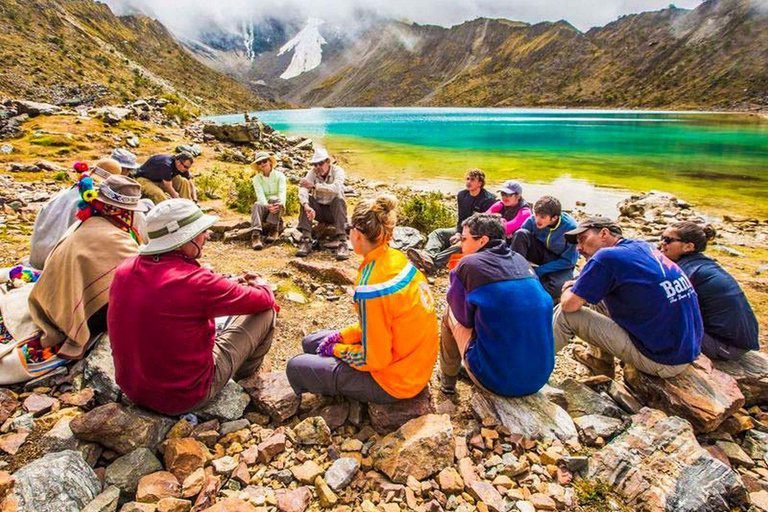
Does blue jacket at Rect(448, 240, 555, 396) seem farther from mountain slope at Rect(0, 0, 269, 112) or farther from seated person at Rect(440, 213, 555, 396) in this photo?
mountain slope at Rect(0, 0, 269, 112)

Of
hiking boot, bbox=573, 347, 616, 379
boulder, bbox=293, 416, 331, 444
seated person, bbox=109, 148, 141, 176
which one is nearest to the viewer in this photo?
boulder, bbox=293, 416, 331, 444

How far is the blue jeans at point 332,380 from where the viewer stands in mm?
3197

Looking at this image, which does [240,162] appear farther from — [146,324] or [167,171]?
[146,324]

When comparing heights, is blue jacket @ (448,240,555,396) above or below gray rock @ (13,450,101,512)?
above

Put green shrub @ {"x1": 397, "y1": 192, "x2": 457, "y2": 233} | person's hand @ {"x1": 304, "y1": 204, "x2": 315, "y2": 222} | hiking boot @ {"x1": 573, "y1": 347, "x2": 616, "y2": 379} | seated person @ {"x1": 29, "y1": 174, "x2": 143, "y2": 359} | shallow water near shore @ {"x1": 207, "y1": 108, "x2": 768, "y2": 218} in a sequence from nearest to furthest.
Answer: seated person @ {"x1": 29, "y1": 174, "x2": 143, "y2": 359} < hiking boot @ {"x1": 573, "y1": 347, "x2": 616, "y2": 379} < person's hand @ {"x1": 304, "y1": 204, "x2": 315, "y2": 222} < green shrub @ {"x1": 397, "y1": 192, "x2": 457, "y2": 233} < shallow water near shore @ {"x1": 207, "y1": 108, "x2": 768, "y2": 218}

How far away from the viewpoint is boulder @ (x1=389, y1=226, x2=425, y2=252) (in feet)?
25.6

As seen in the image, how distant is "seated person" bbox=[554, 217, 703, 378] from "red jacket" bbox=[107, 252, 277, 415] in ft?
10.3

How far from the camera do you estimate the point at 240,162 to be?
17188mm

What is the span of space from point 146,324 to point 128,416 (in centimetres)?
76

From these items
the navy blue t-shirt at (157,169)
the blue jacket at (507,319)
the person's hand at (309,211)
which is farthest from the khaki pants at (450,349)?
the navy blue t-shirt at (157,169)

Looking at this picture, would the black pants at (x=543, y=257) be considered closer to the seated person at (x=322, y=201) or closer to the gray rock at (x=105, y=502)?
the seated person at (x=322, y=201)

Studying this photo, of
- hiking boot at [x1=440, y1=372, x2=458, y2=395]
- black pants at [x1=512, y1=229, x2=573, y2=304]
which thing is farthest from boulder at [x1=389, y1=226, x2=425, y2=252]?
hiking boot at [x1=440, y1=372, x2=458, y2=395]

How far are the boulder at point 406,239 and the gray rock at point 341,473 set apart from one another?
5.06 metres

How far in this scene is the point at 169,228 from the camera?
2.71 meters
